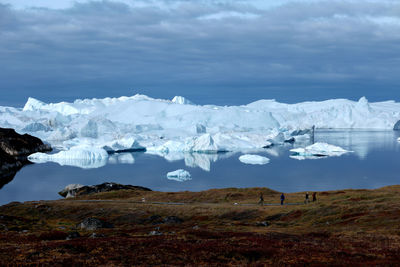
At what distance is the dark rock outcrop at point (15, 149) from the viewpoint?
103125 millimetres

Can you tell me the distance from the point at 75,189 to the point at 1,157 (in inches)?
1808

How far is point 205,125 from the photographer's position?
19938 centimetres

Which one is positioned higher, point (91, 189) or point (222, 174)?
point (222, 174)

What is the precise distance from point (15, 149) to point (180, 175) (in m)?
67.6

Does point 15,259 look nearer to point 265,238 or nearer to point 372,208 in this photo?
point 265,238

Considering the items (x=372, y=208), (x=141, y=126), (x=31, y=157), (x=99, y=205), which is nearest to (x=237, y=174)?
(x=99, y=205)

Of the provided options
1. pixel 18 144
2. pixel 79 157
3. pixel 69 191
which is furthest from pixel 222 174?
pixel 18 144

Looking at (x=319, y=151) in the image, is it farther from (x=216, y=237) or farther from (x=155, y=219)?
(x=216, y=237)

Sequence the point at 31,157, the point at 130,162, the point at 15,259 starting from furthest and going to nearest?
the point at 31,157 < the point at 130,162 < the point at 15,259

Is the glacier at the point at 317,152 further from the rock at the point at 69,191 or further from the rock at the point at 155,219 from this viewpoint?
the rock at the point at 155,219

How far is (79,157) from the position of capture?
11675 centimetres

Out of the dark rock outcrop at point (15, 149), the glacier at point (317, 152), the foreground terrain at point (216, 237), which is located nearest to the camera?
the foreground terrain at point (216, 237)

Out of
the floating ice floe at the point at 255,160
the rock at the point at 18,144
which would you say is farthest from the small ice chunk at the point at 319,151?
the rock at the point at 18,144

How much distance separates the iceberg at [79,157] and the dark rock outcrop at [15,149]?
4.40 meters
